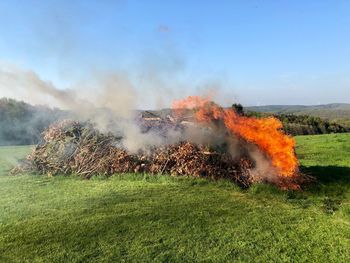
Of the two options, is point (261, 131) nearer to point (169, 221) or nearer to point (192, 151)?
point (192, 151)

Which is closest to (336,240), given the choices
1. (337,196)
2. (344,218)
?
(344,218)

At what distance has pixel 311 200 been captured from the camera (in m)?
9.45

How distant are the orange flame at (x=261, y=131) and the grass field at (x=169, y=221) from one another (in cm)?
89

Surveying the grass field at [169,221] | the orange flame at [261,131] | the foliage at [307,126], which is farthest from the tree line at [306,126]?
the grass field at [169,221]

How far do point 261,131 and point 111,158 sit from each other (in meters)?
4.65

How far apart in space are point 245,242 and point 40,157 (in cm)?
859

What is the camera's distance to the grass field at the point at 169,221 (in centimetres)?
622

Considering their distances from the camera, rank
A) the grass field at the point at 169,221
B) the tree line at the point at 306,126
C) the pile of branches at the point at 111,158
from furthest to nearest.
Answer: the tree line at the point at 306,126
the pile of branches at the point at 111,158
the grass field at the point at 169,221

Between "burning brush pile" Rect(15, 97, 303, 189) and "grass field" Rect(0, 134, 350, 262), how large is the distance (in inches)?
22.4

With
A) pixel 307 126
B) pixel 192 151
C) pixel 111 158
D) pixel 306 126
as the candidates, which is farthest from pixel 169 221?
pixel 307 126

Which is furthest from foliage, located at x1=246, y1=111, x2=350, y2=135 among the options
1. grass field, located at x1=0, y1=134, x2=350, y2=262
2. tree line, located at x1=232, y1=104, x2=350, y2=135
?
grass field, located at x1=0, y1=134, x2=350, y2=262

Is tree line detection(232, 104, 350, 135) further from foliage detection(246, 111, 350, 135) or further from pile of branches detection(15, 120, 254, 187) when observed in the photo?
pile of branches detection(15, 120, 254, 187)

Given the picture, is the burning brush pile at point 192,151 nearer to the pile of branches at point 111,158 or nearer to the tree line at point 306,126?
the pile of branches at point 111,158

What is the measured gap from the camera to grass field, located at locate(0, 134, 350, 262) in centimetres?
622
